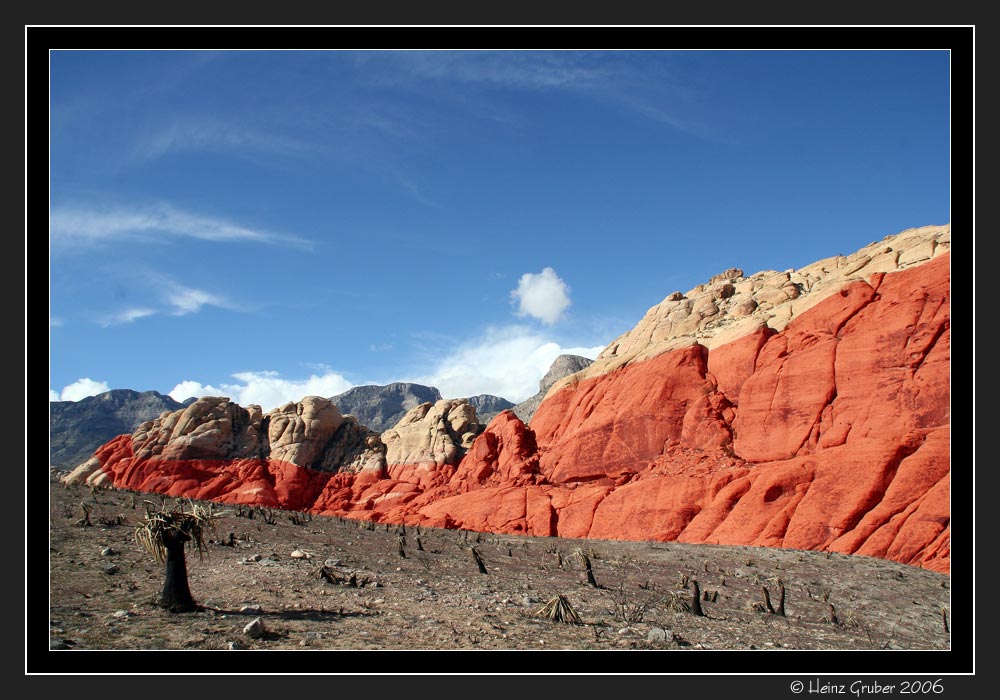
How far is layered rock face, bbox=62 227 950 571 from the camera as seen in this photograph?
39.0 m

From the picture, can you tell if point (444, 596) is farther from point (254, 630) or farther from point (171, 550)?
point (171, 550)

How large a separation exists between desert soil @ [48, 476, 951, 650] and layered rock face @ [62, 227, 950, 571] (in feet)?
24.7

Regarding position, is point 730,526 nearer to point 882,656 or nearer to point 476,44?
point 882,656

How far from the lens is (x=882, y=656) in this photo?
12961 millimetres

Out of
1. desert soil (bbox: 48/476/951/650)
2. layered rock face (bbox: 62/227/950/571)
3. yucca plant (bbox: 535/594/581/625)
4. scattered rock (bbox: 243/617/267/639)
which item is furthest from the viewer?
layered rock face (bbox: 62/227/950/571)

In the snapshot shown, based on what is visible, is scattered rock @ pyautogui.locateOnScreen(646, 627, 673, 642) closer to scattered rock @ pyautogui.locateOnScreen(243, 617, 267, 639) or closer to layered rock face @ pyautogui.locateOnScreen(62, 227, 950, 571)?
scattered rock @ pyautogui.locateOnScreen(243, 617, 267, 639)

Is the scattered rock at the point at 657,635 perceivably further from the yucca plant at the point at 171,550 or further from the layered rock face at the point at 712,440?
the layered rock face at the point at 712,440

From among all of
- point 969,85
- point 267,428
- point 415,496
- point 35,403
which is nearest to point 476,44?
point 969,85

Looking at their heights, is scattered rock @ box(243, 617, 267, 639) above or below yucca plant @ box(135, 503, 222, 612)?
below

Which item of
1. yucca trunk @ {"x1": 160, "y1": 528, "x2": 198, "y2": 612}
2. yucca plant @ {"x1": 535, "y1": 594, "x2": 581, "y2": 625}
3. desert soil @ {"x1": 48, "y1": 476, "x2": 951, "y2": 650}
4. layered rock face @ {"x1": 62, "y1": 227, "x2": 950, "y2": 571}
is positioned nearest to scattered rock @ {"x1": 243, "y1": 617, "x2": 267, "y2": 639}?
desert soil @ {"x1": 48, "y1": 476, "x2": 951, "y2": 650}

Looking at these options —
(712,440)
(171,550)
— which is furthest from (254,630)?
(712,440)

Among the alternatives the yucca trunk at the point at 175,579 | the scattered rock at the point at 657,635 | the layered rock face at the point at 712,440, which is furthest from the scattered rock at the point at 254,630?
the layered rock face at the point at 712,440

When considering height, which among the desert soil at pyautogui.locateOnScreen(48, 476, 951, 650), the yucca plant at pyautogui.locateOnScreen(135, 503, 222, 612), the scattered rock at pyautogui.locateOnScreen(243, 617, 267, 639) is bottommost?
the desert soil at pyautogui.locateOnScreen(48, 476, 951, 650)

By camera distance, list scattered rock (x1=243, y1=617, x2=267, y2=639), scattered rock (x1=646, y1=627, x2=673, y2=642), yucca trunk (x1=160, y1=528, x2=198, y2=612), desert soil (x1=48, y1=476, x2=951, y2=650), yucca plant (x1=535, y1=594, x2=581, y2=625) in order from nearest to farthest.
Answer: scattered rock (x1=243, y1=617, x2=267, y2=639), desert soil (x1=48, y1=476, x2=951, y2=650), scattered rock (x1=646, y1=627, x2=673, y2=642), yucca trunk (x1=160, y1=528, x2=198, y2=612), yucca plant (x1=535, y1=594, x2=581, y2=625)
